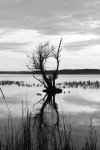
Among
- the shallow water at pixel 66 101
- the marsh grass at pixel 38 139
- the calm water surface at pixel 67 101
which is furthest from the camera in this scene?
the shallow water at pixel 66 101

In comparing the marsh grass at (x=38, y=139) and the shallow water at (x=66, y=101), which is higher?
the marsh grass at (x=38, y=139)

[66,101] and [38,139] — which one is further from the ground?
[38,139]

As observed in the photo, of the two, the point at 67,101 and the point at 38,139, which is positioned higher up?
the point at 38,139

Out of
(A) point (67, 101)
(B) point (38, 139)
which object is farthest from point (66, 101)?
(B) point (38, 139)

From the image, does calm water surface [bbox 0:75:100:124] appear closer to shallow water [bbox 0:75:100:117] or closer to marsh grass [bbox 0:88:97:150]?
shallow water [bbox 0:75:100:117]

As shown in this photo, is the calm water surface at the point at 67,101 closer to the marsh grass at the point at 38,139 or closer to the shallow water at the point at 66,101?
the shallow water at the point at 66,101

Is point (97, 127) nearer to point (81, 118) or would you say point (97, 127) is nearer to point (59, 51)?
point (81, 118)

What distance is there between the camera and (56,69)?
2822cm

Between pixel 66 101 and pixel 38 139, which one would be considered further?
pixel 66 101

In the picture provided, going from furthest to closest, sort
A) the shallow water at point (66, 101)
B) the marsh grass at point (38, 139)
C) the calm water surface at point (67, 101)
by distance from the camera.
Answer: the shallow water at point (66, 101) < the calm water surface at point (67, 101) < the marsh grass at point (38, 139)

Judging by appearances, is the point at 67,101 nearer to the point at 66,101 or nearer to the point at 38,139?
the point at 66,101

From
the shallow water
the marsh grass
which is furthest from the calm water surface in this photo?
the marsh grass

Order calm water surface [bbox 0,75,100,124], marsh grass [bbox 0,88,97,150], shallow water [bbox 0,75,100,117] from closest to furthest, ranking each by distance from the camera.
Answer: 1. marsh grass [bbox 0,88,97,150]
2. calm water surface [bbox 0,75,100,124]
3. shallow water [bbox 0,75,100,117]

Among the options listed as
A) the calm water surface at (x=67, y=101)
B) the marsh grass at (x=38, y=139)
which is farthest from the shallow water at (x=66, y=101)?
the marsh grass at (x=38, y=139)
